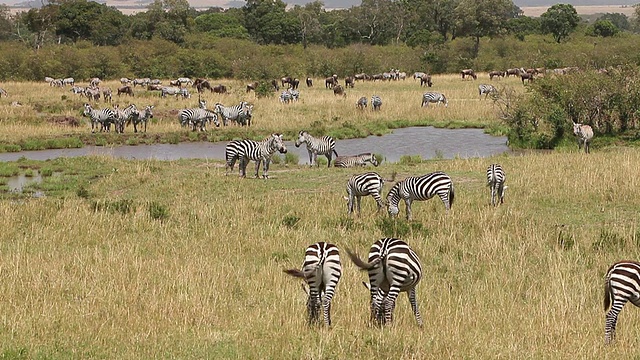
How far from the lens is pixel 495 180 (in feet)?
50.2

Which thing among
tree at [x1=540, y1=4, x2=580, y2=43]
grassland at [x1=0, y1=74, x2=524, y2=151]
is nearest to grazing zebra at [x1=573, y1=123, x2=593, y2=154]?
grassland at [x1=0, y1=74, x2=524, y2=151]

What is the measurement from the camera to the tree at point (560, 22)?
3538 inches

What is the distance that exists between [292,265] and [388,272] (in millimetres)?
3877

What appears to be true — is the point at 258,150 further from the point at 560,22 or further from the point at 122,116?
the point at 560,22

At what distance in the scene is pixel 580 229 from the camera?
529 inches

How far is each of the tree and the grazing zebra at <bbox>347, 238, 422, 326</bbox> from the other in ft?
284

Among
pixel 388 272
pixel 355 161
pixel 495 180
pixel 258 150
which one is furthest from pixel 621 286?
pixel 355 161

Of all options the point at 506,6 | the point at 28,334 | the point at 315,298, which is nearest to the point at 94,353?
the point at 28,334

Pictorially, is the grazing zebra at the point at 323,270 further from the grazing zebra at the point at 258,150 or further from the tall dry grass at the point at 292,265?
the grazing zebra at the point at 258,150

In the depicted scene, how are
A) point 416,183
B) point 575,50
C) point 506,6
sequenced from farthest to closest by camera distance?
point 506,6 → point 575,50 → point 416,183

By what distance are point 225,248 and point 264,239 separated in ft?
2.74

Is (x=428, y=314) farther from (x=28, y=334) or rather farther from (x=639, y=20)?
(x=639, y=20)

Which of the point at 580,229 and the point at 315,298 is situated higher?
the point at 315,298

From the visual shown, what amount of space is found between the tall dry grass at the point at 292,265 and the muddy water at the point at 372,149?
24.2 feet
